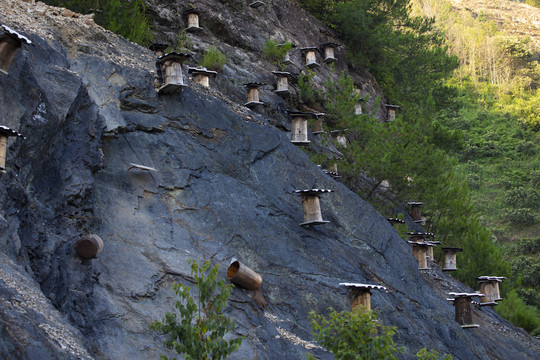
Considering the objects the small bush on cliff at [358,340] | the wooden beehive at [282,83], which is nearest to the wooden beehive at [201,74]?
the wooden beehive at [282,83]

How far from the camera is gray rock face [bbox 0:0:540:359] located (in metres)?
7.90

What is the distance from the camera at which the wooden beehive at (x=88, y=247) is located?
8375mm

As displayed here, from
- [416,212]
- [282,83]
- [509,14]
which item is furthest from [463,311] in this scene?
[509,14]

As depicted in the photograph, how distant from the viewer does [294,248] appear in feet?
38.2

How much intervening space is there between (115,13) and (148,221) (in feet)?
25.5

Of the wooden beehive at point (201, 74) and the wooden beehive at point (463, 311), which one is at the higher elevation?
the wooden beehive at point (201, 74)

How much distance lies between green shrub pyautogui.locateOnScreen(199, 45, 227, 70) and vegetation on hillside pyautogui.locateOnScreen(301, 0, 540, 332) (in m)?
3.81

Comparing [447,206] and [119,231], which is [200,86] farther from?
[447,206]

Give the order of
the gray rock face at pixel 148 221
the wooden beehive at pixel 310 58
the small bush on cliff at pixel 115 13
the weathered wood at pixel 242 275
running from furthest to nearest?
1. the wooden beehive at pixel 310 58
2. the small bush on cliff at pixel 115 13
3. the weathered wood at pixel 242 275
4. the gray rock face at pixel 148 221

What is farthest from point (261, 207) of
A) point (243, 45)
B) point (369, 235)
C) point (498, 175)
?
point (498, 175)

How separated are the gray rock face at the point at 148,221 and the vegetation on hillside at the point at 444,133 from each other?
4.60m

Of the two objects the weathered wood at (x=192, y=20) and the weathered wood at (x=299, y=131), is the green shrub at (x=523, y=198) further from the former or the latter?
the weathered wood at (x=299, y=131)

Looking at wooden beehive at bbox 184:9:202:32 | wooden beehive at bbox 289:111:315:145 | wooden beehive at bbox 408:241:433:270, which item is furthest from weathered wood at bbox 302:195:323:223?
wooden beehive at bbox 184:9:202:32

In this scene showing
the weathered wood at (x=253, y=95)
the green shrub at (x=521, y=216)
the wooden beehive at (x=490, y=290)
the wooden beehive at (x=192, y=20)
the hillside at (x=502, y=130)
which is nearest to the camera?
the wooden beehive at (x=490, y=290)
